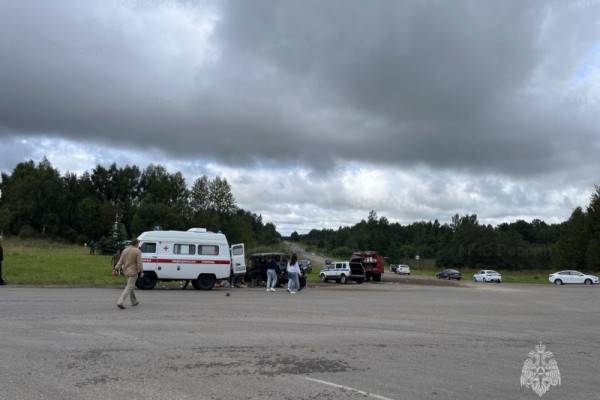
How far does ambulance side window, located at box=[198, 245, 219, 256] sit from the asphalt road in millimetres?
8070

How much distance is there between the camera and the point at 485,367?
28.8 feet

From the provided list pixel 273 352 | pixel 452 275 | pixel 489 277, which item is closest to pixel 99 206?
pixel 452 275

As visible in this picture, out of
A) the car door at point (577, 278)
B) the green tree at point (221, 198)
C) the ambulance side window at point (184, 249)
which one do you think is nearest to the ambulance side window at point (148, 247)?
the ambulance side window at point (184, 249)

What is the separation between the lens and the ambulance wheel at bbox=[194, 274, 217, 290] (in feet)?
80.5

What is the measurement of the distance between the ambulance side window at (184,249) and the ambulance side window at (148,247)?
2.86 ft

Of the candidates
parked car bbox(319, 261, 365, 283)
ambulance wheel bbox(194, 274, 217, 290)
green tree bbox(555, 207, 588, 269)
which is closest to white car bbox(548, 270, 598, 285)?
parked car bbox(319, 261, 365, 283)

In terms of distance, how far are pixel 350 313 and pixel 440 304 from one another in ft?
18.9

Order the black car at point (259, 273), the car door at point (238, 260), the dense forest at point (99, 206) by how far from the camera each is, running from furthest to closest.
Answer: the dense forest at point (99, 206) → the black car at point (259, 273) → the car door at point (238, 260)

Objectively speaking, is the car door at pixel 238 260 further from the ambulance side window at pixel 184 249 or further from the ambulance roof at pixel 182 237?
the ambulance side window at pixel 184 249

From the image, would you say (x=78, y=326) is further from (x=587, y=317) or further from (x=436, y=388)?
(x=587, y=317)

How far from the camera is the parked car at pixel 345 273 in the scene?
40.3 metres

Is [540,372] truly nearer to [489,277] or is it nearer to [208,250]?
[208,250]

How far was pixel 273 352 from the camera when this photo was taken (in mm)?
9391

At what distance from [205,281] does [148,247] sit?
2.91 meters
